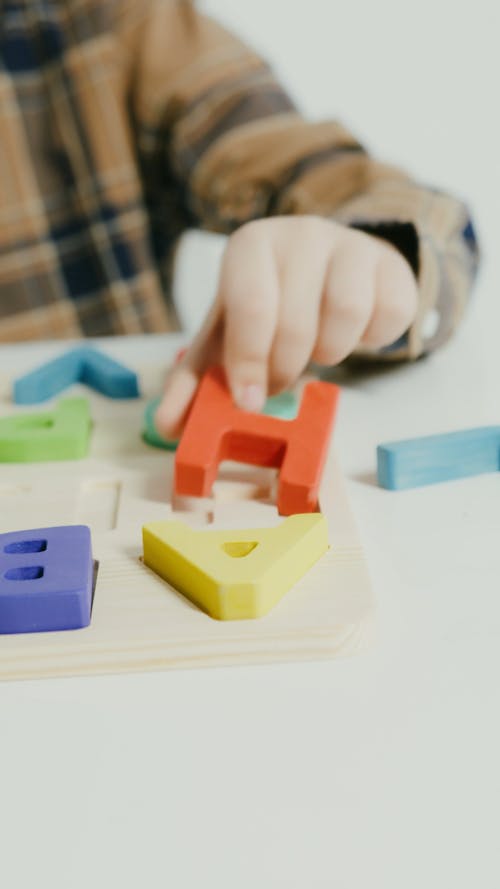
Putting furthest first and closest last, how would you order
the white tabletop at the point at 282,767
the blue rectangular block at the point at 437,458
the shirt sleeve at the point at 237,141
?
1. the shirt sleeve at the point at 237,141
2. the blue rectangular block at the point at 437,458
3. the white tabletop at the point at 282,767

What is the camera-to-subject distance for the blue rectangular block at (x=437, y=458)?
1.81 feet

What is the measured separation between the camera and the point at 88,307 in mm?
1303

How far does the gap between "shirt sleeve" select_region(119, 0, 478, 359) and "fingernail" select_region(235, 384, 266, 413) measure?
0.34 meters

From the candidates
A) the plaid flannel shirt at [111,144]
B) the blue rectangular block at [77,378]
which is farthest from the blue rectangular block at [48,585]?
the plaid flannel shirt at [111,144]

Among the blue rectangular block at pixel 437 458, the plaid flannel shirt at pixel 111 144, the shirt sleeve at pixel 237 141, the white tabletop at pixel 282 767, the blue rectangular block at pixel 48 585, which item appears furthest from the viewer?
the plaid flannel shirt at pixel 111 144

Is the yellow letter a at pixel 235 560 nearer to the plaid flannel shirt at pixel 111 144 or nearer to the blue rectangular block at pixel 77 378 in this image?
the blue rectangular block at pixel 77 378

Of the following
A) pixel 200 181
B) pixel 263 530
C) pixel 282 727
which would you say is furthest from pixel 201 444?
pixel 200 181

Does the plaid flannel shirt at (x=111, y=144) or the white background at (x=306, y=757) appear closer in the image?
the white background at (x=306, y=757)

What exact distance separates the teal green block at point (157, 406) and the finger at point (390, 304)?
0.25 ft

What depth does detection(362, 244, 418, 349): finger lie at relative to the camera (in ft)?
2.23

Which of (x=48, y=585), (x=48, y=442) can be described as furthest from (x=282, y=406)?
(x=48, y=585)

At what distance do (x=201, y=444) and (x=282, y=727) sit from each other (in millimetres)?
221

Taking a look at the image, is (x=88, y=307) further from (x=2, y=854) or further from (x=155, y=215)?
(x=2, y=854)

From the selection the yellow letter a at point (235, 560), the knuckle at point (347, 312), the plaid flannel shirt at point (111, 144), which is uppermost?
the yellow letter a at point (235, 560)
